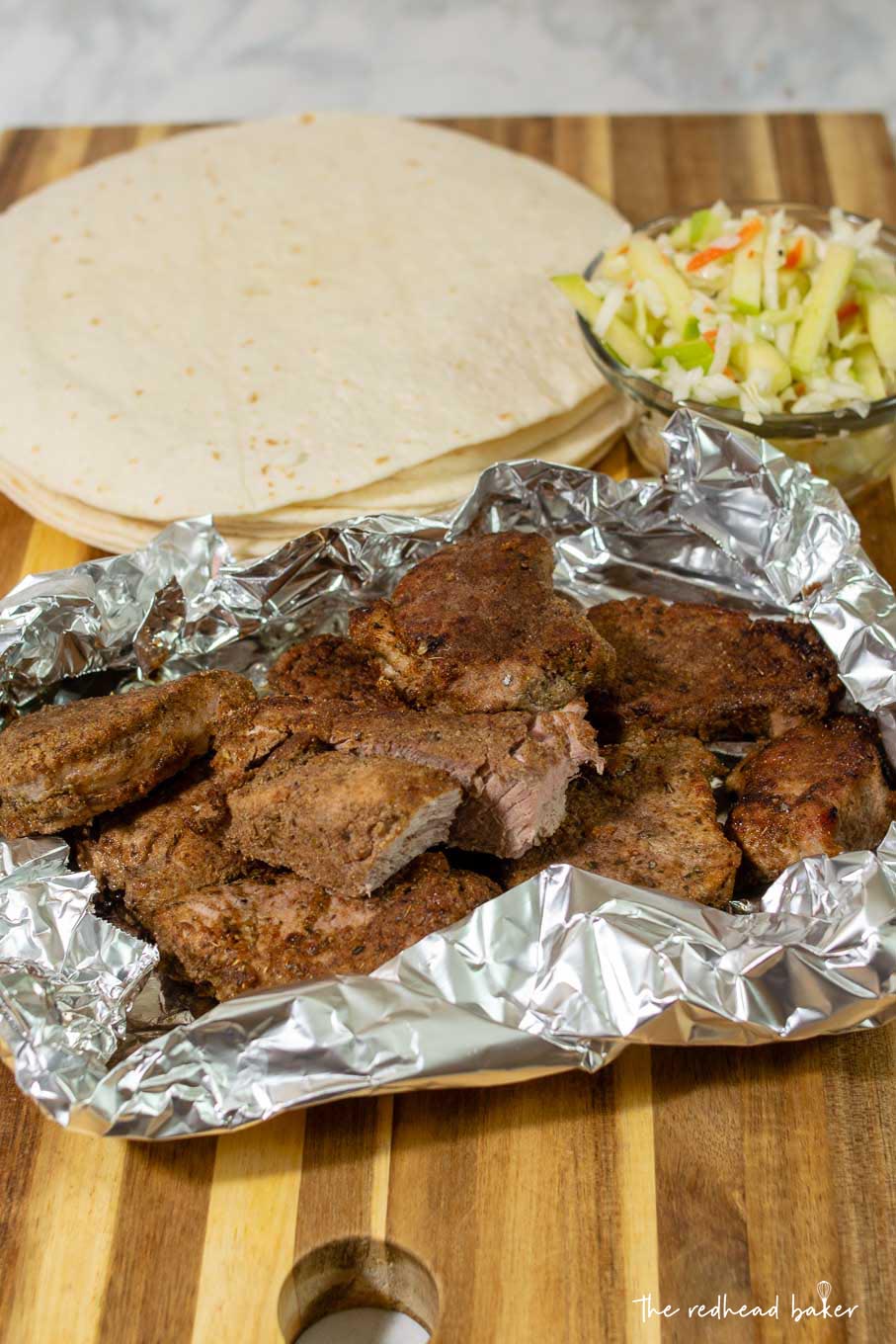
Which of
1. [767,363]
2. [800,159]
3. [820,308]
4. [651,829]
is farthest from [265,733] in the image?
[800,159]

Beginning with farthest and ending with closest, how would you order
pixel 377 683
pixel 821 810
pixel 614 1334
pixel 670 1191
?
pixel 377 683 → pixel 821 810 → pixel 670 1191 → pixel 614 1334

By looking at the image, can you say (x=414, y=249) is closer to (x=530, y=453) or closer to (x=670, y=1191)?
(x=530, y=453)

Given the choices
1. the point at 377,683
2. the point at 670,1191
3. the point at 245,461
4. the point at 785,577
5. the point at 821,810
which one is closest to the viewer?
the point at 670,1191

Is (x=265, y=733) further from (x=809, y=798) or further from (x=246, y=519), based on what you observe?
Result: (x=809, y=798)

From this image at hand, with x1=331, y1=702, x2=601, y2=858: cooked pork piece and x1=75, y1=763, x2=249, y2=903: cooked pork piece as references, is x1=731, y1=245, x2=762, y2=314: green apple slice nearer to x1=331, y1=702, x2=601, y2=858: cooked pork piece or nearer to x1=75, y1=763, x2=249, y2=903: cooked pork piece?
x1=331, y1=702, x2=601, y2=858: cooked pork piece

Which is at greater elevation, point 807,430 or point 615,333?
point 615,333

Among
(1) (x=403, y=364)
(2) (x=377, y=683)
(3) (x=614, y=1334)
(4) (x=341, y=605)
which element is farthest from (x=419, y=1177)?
(1) (x=403, y=364)

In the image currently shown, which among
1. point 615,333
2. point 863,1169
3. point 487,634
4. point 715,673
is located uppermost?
point 615,333

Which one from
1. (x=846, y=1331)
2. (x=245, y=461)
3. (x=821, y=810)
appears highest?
(x=245, y=461)
